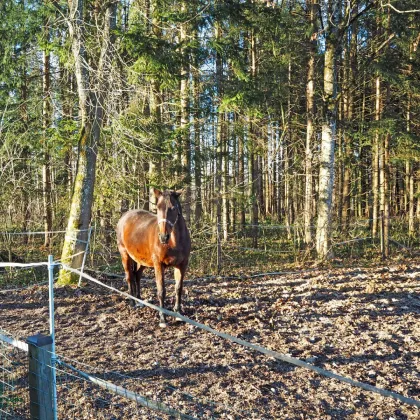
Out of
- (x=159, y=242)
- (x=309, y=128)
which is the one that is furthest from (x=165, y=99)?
(x=159, y=242)

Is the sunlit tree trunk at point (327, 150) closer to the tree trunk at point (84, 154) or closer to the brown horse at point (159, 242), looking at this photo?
the brown horse at point (159, 242)

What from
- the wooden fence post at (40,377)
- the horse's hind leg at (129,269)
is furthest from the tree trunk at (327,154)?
the wooden fence post at (40,377)

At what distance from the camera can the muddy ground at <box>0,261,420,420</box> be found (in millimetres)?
4078

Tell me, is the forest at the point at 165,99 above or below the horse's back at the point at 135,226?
above

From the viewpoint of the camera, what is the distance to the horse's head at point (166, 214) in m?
5.98

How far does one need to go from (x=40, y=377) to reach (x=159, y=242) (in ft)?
13.4

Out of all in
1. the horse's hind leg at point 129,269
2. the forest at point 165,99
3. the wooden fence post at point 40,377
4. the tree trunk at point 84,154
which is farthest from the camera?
the forest at point 165,99

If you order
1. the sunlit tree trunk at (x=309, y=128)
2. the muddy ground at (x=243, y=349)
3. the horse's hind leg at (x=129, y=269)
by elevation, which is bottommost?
the muddy ground at (x=243, y=349)

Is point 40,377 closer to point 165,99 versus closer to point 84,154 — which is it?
point 84,154

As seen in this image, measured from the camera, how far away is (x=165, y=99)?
1309 cm

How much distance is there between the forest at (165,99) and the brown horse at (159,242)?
57 centimetres

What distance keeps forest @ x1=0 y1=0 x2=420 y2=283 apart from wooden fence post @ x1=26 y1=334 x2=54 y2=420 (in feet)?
14.0

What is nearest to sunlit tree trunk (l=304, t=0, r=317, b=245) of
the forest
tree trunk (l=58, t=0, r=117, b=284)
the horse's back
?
the forest

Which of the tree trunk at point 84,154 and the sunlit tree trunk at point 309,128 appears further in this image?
the sunlit tree trunk at point 309,128
